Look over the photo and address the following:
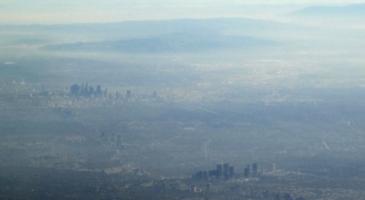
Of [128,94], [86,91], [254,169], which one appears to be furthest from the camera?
[86,91]

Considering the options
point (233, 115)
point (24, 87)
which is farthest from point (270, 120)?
point (24, 87)

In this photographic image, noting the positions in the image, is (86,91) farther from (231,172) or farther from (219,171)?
(231,172)

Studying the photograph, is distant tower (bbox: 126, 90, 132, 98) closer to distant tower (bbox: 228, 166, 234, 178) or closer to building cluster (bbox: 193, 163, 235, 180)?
building cluster (bbox: 193, 163, 235, 180)

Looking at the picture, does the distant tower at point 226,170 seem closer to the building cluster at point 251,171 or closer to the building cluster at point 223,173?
the building cluster at point 223,173

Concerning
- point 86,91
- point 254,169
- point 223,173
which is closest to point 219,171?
point 223,173

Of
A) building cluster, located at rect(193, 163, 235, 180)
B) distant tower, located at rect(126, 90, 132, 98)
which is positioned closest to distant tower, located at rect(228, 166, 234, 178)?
building cluster, located at rect(193, 163, 235, 180)

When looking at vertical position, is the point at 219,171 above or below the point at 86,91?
below

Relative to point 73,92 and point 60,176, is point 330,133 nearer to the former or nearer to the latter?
point 60,176

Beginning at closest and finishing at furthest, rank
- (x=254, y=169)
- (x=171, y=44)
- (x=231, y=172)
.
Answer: (x=231, y=172) → (x=254, y=169) → (x=171, y=44)
